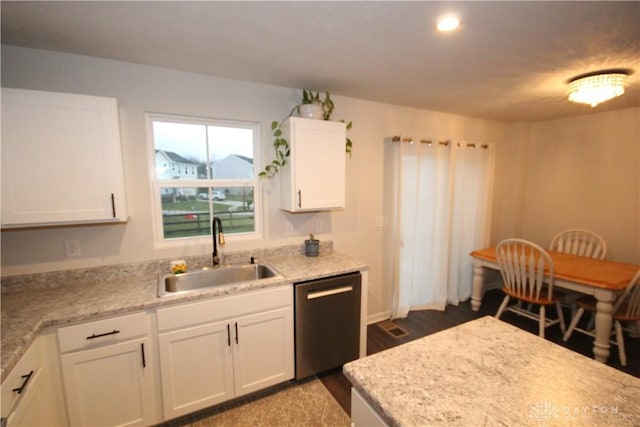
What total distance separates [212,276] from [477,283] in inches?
112

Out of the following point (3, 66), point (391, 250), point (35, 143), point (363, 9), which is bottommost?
point (391, 250)

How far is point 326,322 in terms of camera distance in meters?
2.05

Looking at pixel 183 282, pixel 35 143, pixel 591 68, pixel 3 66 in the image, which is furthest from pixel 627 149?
pixel 3 66

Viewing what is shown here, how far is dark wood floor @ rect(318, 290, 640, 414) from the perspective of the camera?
2.11 m

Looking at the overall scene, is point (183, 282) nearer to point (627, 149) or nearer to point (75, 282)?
point (75, 282)

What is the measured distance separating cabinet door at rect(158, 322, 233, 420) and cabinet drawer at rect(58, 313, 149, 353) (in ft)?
0.49

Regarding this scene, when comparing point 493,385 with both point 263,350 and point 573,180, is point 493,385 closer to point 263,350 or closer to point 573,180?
point 263,350

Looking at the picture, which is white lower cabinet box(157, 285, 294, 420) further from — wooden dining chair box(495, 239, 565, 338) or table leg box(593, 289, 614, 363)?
table leg box(593, 289, 614, 363)

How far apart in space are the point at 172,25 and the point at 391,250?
262 centimetres

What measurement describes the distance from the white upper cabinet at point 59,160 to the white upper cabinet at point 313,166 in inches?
43.2

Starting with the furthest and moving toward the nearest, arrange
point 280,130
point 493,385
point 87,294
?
point 280,130
point 87,294
point 493,385

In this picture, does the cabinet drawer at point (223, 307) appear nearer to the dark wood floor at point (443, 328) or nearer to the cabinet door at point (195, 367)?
the cabinet door at point (195, 367)

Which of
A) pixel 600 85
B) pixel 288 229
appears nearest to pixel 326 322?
pixel 288 229

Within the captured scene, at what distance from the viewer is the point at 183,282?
200 cm
